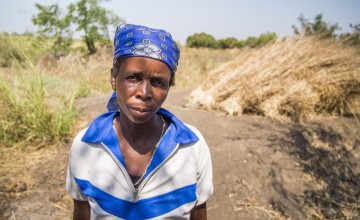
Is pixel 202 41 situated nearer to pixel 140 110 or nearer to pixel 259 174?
pixel 259 174

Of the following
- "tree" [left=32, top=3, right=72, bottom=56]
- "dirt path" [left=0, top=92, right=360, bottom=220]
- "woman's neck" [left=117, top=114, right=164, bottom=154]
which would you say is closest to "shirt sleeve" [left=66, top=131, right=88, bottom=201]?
"woman's neck" [left=117, top=114, right=164, bottom=154]

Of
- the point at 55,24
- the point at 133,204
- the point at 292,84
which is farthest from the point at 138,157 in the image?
the point at 55,24

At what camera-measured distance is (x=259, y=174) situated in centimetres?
329

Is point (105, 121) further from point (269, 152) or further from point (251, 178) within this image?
point (269, 152)

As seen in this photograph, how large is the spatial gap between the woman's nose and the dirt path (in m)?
1.91

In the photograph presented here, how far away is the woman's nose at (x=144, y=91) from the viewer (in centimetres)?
130

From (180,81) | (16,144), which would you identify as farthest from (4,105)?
(180,81)

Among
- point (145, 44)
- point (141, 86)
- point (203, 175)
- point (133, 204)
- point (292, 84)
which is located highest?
point (292, 84)

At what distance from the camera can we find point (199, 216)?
5.07ft

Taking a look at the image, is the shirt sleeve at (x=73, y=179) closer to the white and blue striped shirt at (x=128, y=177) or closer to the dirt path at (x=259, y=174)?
the white and blue striped shirt at (x=128, y=177)

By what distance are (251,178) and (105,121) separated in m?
2.34

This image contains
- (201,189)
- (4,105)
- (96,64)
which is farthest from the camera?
(96,64)

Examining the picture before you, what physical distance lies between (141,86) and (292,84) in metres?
4.25

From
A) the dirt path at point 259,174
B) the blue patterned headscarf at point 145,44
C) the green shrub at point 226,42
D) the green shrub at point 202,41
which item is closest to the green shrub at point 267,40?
the dirt path at point 259,174
